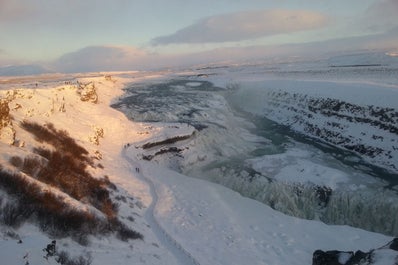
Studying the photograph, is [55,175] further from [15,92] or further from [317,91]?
[317,91]

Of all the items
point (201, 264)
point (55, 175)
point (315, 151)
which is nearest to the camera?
point (201, 264)

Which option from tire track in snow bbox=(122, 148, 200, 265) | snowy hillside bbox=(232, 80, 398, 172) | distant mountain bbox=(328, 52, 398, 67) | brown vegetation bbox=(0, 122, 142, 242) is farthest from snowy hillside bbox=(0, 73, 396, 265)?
distant mountain bbox=(328, 52, 398, 67)

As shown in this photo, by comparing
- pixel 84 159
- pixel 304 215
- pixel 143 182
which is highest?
pixel 84 159

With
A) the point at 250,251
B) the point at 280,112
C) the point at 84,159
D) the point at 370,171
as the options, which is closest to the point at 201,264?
the point at 250,251

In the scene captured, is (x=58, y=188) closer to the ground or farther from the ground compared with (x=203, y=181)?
farther from the ground

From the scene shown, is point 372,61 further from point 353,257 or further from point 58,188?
point 58,188

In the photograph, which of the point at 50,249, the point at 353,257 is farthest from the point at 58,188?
the point at 353,257

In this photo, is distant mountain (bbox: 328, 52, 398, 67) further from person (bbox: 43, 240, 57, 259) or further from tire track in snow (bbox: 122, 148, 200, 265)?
person (bbox: 43, 240, 57, 259)

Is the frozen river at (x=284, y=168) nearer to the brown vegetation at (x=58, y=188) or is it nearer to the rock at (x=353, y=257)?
the rock at (x=353, y=257)
